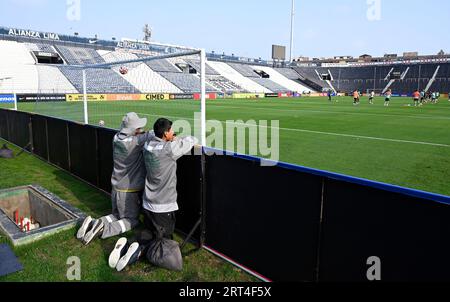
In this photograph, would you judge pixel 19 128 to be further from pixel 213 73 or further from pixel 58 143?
pixel 213 73

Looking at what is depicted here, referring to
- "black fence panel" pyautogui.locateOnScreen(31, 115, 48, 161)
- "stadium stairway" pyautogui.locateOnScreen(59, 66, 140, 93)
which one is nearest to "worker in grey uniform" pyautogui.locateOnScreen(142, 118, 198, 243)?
"black fence panel" pyautogui.locateOnScreen(31, 115, 48, 161)

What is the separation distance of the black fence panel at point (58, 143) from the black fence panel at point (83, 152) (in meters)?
0.35

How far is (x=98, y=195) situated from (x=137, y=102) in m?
21.7

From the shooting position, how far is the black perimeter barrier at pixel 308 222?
2.52 metres

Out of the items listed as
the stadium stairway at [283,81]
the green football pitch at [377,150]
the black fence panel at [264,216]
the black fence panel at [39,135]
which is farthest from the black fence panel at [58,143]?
the stadium stairway at [283,81]

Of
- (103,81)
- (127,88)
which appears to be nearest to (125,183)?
(127,88)

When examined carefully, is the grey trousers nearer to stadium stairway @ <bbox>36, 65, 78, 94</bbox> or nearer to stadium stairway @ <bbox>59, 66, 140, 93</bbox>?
stadium stairway @ <bbox>59, 66, 140, 93</bbox>

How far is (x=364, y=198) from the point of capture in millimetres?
2797

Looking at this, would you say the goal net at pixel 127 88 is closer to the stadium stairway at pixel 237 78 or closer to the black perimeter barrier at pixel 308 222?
the black perimeter barrier at pixel 308 222

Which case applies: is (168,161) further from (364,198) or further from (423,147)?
(423,147)

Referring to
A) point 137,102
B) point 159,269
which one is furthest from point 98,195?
point 137,102

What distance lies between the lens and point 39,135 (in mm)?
10016

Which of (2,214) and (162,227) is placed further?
(2,214)

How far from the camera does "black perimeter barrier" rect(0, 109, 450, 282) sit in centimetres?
252
